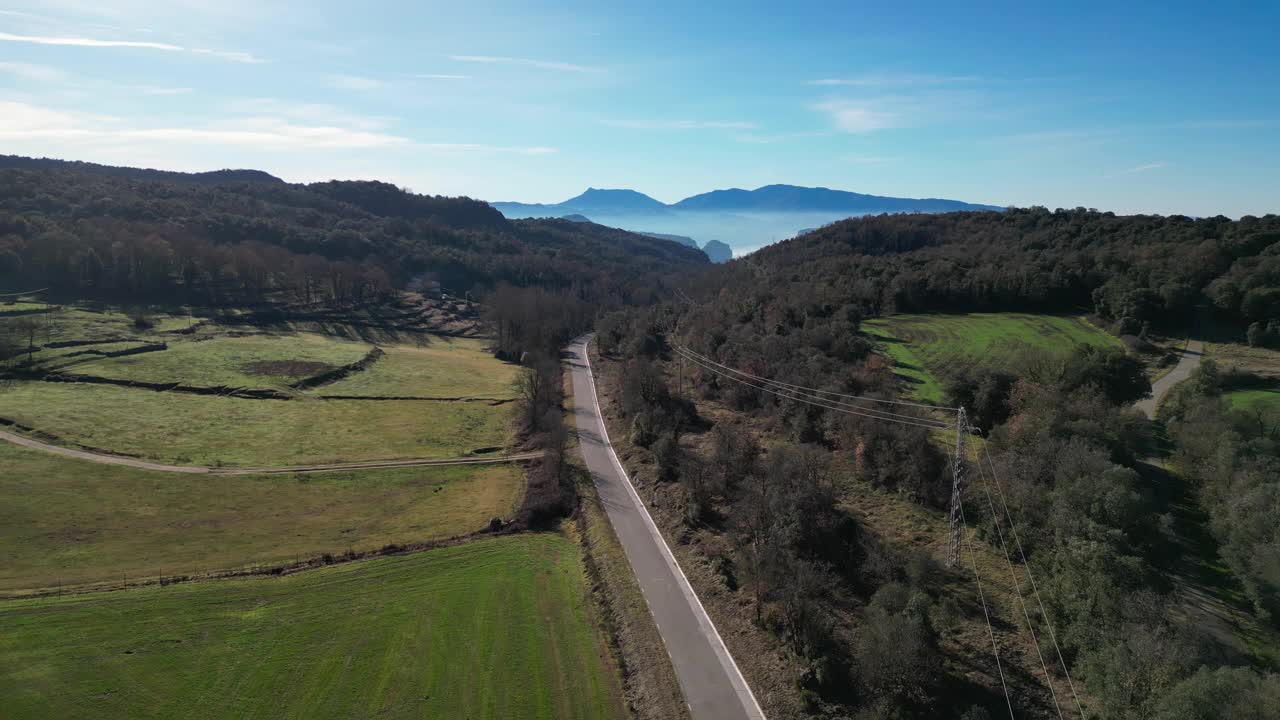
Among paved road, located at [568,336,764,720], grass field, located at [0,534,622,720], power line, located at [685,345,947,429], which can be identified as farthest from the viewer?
power line, located at [685,345,947,429]

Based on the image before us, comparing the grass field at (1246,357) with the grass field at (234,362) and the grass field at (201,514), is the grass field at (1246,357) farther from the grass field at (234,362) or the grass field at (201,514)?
the grass field at (234,362)

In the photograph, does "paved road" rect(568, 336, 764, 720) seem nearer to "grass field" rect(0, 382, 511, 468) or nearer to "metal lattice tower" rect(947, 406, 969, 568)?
"metal lattice tower" rect(947, 406, 969, 568)

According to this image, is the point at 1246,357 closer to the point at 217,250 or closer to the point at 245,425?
the point at 245,425

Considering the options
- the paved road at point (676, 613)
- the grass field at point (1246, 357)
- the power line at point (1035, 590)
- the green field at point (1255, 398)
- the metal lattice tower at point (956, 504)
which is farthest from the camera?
the grass field at point (1246, 357)

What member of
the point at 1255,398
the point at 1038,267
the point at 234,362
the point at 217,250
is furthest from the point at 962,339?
the point at 217,250

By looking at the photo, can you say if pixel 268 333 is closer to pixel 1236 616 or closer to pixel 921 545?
pixel 921 545

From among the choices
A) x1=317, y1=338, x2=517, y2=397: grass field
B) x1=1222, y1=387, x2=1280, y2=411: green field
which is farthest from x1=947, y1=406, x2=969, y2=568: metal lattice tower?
x1=317, y1=338, x2=517, y2=397: grass field

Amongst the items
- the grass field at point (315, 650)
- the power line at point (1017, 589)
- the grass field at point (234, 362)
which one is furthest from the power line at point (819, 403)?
the grass field at point (234, 362)

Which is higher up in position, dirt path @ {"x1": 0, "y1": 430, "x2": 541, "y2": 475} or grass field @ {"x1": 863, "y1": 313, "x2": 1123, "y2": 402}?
grass field @ {"x1": 863, "y1": 313, "x2": 1123, "y2": 402}
